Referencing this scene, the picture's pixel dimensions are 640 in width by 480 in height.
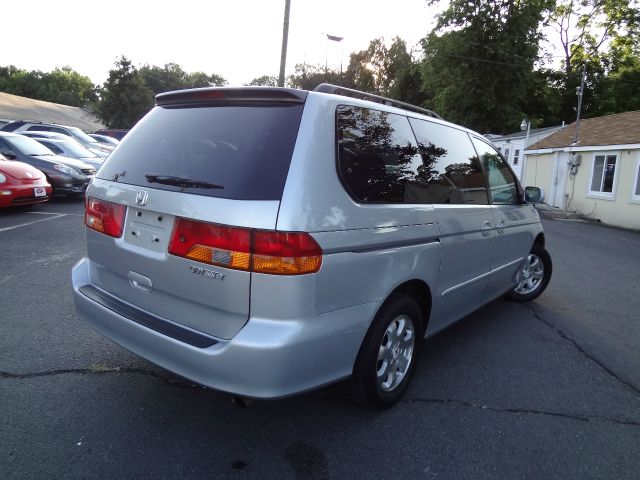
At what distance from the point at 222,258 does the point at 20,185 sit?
8.42 metres

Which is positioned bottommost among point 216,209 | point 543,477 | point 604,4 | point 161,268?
point 543,477

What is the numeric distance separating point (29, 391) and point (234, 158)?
196cm

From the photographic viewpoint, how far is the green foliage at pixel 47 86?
231ft

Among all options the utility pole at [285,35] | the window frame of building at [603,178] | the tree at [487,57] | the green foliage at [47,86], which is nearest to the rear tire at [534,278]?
the utility pole at [285,35]

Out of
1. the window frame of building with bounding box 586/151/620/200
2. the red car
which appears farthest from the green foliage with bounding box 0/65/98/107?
the window frame of building with bounding box 586/151/620/200

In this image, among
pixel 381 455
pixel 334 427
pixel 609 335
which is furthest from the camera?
pixel 609 335

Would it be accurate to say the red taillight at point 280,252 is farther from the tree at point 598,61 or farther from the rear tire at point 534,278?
the tree at point 598,61

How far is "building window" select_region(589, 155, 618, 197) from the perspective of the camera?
16578 millimetres

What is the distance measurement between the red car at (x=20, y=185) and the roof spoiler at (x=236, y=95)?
7.38 meters

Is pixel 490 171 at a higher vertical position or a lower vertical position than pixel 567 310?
higher

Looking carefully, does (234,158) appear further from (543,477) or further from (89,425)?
(543,477)

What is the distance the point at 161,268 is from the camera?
2.36 m

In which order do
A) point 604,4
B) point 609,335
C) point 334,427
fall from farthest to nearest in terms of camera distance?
point 604,4
point 609,335
point 334,427

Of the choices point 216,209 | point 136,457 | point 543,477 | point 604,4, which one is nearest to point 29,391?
point 136,457
